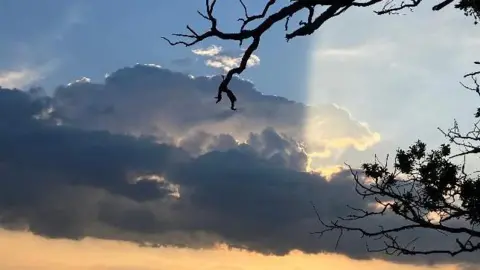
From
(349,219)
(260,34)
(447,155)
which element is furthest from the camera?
(447,155)

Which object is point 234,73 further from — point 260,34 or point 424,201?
point 424,201

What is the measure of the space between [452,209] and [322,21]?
6398 millimetres

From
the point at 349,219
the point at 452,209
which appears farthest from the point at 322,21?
the point at 452,209

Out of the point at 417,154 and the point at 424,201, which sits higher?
the point at 417,154

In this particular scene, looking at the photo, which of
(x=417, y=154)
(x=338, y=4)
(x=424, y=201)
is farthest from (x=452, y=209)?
(x=338, y=4)

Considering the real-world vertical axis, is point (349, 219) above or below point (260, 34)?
below

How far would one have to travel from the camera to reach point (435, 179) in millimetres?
13938

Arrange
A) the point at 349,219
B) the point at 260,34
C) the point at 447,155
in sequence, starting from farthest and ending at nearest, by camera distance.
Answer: the point at 447,155 < the point at 349,219 < the point at 260,34

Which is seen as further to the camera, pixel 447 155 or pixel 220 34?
pixel 447 155

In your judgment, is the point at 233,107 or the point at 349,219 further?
the point at 349,219

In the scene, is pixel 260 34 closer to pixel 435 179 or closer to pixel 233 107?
pixel 233 107

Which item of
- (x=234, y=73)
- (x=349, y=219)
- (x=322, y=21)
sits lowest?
(x=349, y=219)

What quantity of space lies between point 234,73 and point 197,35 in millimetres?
734

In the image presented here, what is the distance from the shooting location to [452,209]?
13.5 metres
